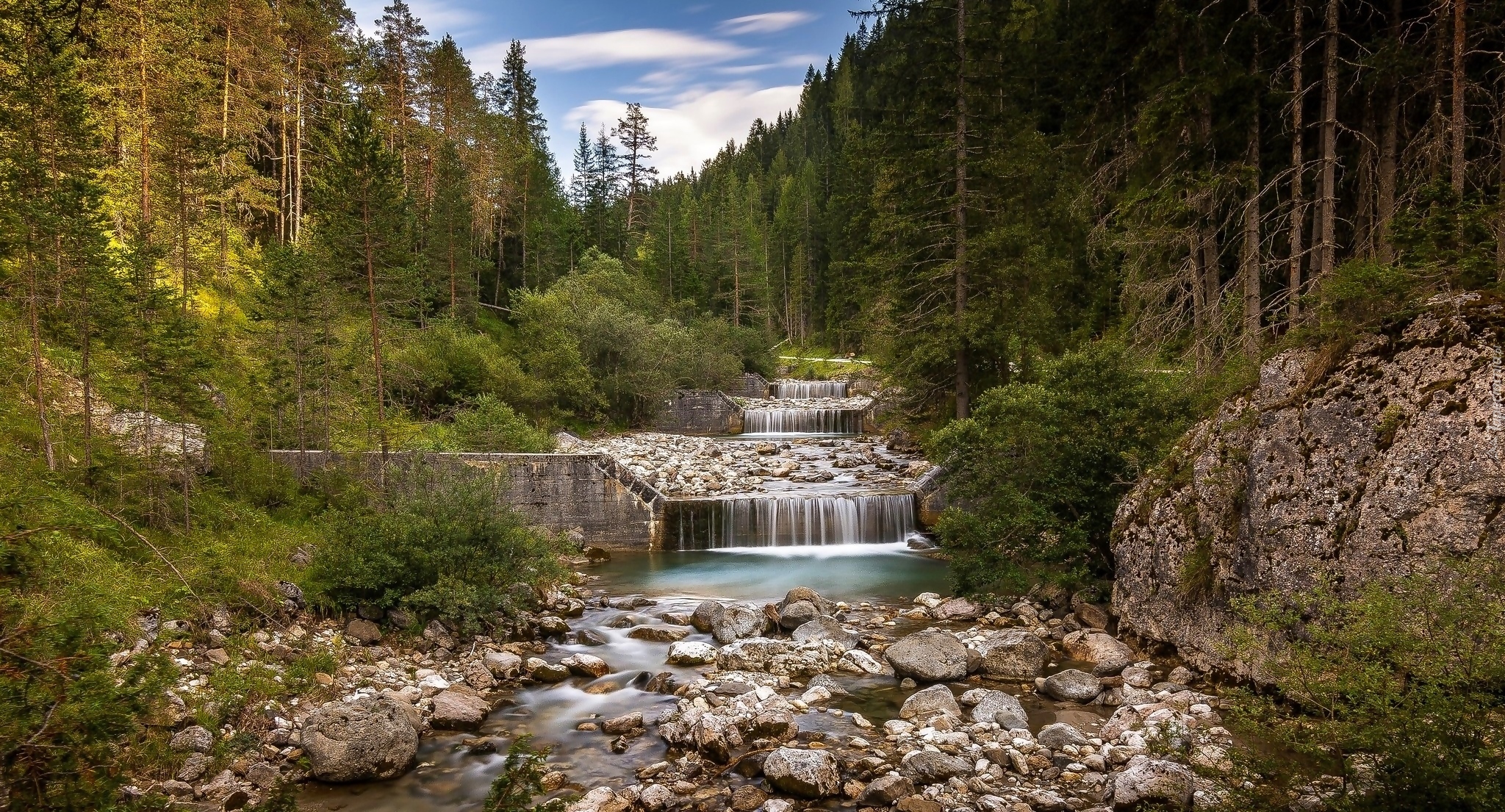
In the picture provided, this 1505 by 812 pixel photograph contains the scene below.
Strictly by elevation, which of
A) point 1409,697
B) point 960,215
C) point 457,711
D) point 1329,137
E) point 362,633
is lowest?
point 457,711

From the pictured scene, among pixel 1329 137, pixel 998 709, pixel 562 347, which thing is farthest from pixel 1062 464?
pixel 562 347

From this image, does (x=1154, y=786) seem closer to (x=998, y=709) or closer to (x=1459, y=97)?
(x=998, y=709)

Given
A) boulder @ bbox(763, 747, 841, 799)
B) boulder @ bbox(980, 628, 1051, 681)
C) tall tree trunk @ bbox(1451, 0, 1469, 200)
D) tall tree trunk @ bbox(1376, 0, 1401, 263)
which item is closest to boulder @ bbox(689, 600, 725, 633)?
boulder @ bbox(980, 628, 1051, 681)

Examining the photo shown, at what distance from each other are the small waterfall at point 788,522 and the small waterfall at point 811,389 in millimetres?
23472

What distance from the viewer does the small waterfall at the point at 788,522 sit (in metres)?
20.6

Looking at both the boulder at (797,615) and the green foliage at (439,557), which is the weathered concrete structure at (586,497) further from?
the boulder at (797,615)

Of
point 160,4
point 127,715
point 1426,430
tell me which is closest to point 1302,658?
point 1426,430

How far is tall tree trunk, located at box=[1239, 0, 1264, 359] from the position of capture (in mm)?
11070

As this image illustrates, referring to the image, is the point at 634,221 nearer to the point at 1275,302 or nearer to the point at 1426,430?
the point at 1275,302

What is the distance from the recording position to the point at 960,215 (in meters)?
20.8

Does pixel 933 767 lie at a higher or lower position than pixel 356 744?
lower

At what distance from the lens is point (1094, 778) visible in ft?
24.2

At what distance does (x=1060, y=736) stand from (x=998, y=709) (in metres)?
0.89

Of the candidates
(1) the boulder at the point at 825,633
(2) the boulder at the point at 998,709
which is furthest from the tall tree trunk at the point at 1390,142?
(1) the boulder at the point at 825,633
